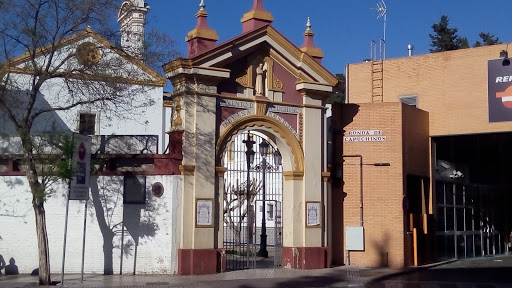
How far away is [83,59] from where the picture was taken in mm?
18469

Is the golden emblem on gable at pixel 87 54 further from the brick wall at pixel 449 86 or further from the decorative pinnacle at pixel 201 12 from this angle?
the brick wall at pixel 449 86

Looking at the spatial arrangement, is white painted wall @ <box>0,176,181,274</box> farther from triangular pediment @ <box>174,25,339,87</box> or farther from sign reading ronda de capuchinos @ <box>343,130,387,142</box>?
sign reading ronda de capuchinos @ <box>343,130,387,142</box>

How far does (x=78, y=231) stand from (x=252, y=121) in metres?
6.09

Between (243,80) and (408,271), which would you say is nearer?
(243,80)

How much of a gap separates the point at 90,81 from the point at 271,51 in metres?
6.23

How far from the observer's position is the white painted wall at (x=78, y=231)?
20109mm

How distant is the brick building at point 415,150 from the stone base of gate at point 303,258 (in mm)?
1746

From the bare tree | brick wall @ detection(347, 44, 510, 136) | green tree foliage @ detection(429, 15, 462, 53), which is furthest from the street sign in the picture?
green tree foliage @ detection(429, 15, 462, 53)

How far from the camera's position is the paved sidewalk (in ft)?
60.6

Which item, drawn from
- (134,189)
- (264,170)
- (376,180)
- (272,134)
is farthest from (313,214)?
(134,189)

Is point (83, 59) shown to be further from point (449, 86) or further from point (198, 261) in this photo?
point (449, 86)

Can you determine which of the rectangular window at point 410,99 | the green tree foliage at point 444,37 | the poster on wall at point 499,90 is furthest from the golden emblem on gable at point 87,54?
the green tree foliage at point 444,37

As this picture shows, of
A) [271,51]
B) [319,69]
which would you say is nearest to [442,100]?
[319,69]

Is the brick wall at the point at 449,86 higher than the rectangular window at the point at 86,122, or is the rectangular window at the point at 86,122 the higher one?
the brick wall at the point at 449,86
